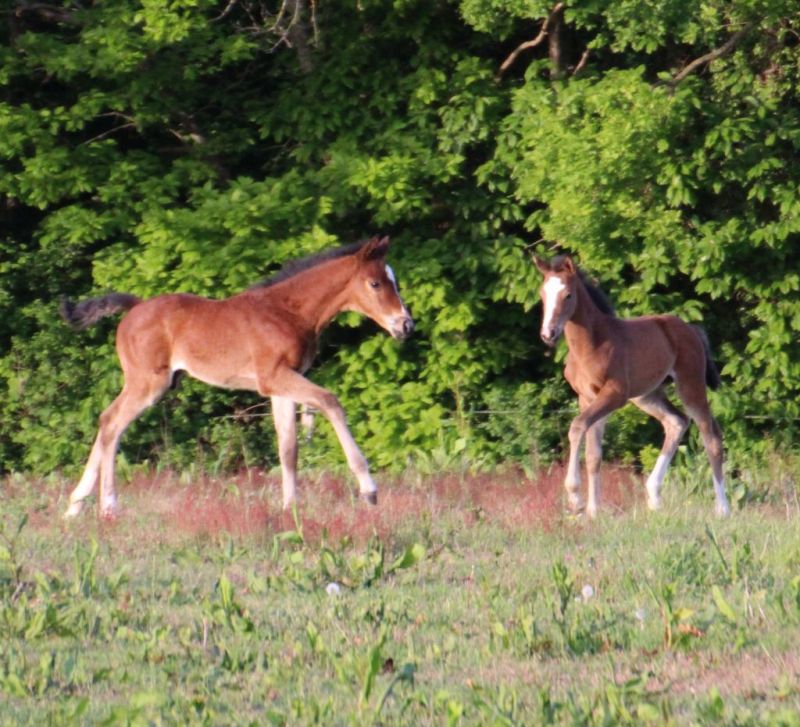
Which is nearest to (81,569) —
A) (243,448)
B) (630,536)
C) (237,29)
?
(630,536)

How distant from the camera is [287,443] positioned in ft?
38.8

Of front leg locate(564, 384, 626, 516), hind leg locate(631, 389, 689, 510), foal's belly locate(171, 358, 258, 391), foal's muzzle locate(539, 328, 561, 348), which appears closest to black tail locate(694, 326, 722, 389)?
hind leg locate(631, 389, 689, 510)

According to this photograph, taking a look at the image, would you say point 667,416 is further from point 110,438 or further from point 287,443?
point 110,438

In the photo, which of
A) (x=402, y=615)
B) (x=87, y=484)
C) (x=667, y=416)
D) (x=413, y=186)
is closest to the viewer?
(x=402, y=615)

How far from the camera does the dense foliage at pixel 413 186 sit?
14625 mm

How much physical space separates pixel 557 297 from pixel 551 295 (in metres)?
0.05

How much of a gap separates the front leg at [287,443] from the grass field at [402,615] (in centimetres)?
55

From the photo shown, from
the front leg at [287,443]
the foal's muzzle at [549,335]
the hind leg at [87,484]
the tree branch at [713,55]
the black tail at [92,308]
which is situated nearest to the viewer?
the foal's muzzle at [549,335]

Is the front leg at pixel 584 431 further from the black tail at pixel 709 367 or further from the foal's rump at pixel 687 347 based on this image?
the black tail at pixel 709 367

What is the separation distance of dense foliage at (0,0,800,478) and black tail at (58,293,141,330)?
107 inches

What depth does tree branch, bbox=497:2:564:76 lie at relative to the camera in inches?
612

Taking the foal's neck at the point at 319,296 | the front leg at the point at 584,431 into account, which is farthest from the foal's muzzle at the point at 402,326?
the front leg at the point at 584,431

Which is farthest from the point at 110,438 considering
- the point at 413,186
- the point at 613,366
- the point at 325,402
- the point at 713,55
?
the point at 713,55

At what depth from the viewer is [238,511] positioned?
9.94 metres
